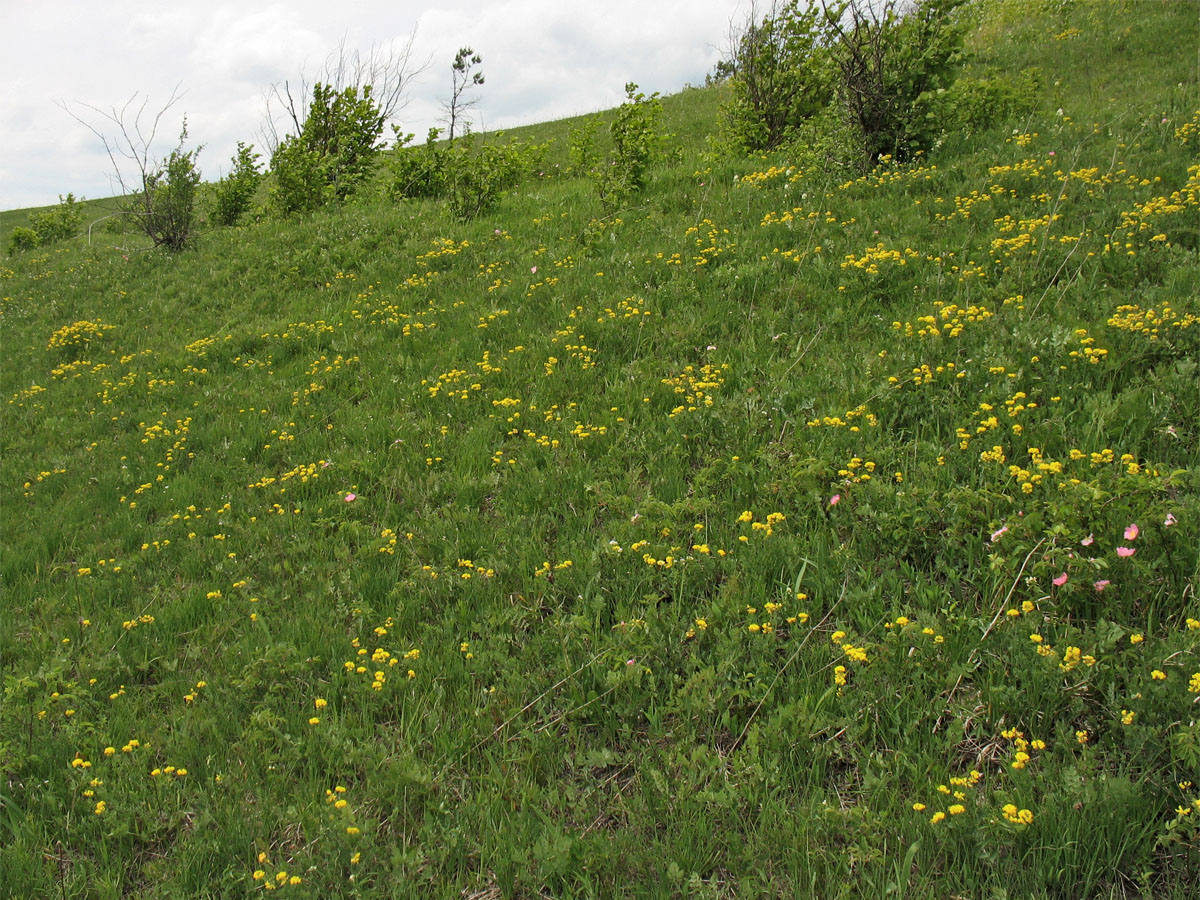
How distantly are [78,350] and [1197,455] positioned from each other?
496 inches

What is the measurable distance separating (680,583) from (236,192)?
58.5ft

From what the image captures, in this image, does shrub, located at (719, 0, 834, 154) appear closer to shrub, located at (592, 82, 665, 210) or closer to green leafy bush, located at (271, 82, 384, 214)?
shrub, located at (592, 82, 665, 210)

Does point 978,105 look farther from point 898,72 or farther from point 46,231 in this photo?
point 46,231

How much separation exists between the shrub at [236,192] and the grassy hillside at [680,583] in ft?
36.9

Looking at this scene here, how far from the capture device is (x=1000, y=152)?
26.2 feet

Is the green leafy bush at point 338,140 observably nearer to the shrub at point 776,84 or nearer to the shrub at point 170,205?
the shrub at point 170,205

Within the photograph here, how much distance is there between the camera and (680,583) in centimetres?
344

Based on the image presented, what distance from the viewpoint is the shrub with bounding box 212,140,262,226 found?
55.7ft

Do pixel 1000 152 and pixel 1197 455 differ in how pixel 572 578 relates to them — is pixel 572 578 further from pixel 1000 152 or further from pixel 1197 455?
pixel 1000 152

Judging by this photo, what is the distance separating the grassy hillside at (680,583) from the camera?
2367 millimetres

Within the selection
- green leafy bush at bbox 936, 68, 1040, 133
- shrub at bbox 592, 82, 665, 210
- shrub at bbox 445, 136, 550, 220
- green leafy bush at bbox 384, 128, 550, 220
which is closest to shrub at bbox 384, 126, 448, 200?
green leafy bush at bbox 384, 128, 550, 220

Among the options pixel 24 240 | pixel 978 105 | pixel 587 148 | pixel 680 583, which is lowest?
pixel 680 583

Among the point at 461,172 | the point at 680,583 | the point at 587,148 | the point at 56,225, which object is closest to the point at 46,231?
the point at 56,225

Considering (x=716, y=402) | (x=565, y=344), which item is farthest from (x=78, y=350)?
(x=716, y=402)
